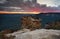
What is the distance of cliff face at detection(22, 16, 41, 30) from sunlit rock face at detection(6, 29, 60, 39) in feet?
0.36

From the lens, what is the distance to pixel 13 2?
294cm

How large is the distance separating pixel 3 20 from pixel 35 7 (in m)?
0.77

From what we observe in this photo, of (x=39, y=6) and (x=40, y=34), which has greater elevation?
(x=39, y=6)

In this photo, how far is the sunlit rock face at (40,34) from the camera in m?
2.96

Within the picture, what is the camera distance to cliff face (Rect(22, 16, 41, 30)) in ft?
9.85

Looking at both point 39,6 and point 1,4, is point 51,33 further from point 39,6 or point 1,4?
point 1,4

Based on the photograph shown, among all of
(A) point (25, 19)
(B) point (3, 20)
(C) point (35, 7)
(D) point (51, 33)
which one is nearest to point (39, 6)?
(C) point (35, 7)

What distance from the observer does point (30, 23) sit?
3031mm

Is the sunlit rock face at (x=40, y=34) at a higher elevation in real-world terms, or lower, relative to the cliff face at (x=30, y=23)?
lower

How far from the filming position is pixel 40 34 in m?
3.06

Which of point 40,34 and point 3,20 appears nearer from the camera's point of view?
point 3,20

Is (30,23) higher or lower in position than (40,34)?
higher

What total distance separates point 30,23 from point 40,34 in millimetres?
326

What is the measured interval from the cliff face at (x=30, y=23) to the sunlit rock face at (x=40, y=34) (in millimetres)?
109
